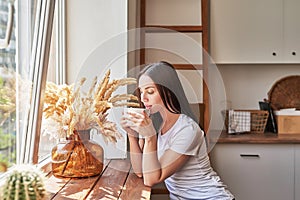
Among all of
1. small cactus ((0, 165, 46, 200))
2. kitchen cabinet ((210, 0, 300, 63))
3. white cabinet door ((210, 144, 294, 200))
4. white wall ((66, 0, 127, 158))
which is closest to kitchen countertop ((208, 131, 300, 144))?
white cabinet door ((210, 144, 294, 200))

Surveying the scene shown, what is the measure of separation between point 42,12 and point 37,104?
0.43 meters

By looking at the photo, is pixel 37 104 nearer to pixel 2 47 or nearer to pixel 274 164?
pixel 2 47

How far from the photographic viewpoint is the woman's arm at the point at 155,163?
6.37 ft

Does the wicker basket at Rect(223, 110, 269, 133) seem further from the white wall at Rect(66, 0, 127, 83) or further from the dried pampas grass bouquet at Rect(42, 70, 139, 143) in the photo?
the dried pampas grass bouquet at Rect(42, 70, 139, 143)

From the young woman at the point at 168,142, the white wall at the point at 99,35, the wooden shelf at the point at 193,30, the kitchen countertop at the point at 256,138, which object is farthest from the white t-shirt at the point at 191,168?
the wooden shelf at the point at 193,30

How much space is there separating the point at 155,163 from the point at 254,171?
4.42 feet

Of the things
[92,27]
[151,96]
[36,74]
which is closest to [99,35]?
[92,27]

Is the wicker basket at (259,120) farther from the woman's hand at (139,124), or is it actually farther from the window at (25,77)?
the window at (25,77)

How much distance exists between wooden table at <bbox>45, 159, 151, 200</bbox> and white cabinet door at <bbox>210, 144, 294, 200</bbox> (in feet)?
3.59

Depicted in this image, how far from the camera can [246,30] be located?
10.6 feet

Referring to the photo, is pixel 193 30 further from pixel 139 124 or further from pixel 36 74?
pixel 36 74

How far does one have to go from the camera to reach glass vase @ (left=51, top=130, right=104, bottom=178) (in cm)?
195

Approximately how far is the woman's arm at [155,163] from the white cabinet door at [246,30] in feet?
4.70

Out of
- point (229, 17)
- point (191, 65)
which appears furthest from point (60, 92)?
point (229, 17)
